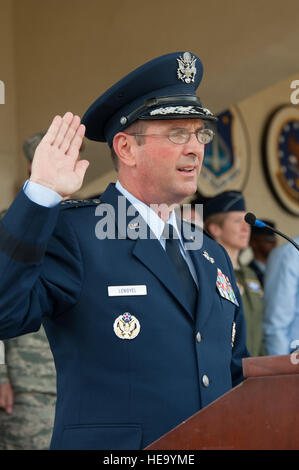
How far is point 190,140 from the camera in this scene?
1945 millimetres

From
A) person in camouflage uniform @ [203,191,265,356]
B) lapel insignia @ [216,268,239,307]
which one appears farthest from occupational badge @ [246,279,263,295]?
lapel insignia @ [216,268,239,307]

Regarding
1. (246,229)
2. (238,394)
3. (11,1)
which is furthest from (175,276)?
(11,1)

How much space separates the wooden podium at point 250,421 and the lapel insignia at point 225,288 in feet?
2.02

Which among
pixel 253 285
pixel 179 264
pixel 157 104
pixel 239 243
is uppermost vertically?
pixel 157 104

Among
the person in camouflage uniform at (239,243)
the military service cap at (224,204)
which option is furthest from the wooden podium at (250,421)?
the military service cap at (224,204)

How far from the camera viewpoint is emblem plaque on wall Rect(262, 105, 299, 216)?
6453mm

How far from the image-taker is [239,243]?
392 centimetres

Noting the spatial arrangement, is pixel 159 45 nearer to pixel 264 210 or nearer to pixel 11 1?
pixel 11 1

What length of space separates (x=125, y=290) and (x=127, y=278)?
3 centimetres

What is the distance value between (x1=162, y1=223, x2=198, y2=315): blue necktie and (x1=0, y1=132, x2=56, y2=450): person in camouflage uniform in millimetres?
1491

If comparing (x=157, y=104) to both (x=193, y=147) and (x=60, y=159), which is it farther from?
(x=60, y=159)

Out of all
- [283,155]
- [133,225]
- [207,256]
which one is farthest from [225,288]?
[283,155]

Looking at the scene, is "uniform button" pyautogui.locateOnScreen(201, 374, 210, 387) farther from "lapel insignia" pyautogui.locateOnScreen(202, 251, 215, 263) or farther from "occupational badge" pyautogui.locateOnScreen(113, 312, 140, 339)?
"lapel insignia" pyautogui.locateOnScreen(202, 251, 215, 263)

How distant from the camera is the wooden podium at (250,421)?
1.35 metres
